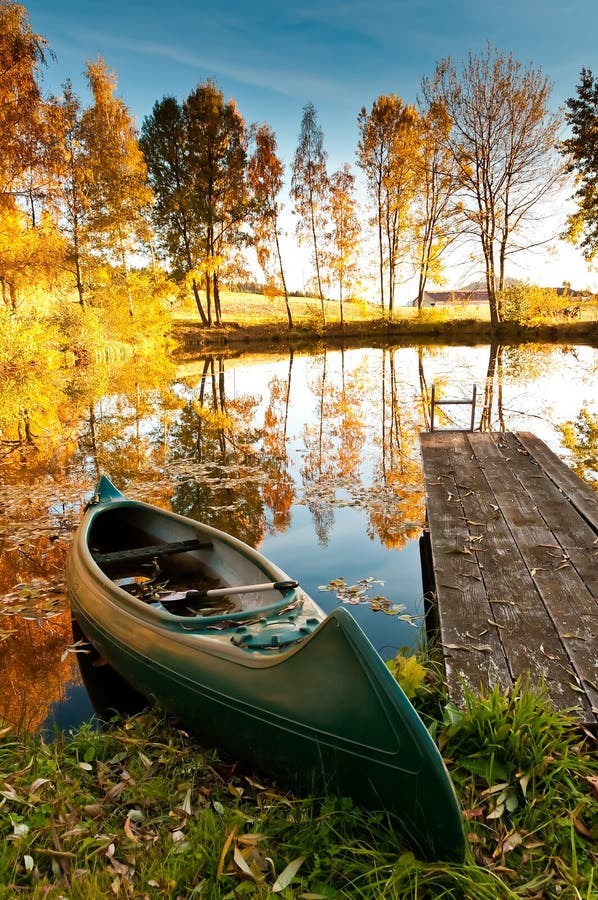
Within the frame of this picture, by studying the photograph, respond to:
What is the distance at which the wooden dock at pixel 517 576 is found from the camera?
2977 millimetres

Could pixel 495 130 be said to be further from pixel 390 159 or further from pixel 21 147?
pixel 21 147

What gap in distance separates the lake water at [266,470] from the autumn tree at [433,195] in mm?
13247

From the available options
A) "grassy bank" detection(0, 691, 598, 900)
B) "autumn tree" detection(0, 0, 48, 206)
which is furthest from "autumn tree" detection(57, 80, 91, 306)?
"grassy bank" detection(0, 691, 598, 900)

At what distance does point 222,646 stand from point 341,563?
3.21 metres

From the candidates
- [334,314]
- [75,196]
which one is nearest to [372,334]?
[334,314]

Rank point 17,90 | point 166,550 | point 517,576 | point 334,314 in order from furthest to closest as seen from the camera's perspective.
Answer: point 334,314 < point 17,90 < point 166,550 < point 517,576

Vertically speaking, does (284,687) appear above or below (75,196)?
below

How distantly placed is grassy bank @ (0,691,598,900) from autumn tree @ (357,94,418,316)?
3297 cm

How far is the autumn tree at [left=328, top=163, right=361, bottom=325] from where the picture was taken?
113 ft

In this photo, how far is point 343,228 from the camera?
116 ft

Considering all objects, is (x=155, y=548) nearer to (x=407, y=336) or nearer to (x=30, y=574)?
(x=30, y=574)

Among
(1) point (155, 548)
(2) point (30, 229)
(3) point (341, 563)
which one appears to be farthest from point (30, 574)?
(2) point (30, 229)

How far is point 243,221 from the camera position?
34969mm

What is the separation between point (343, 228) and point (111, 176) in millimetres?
15641
